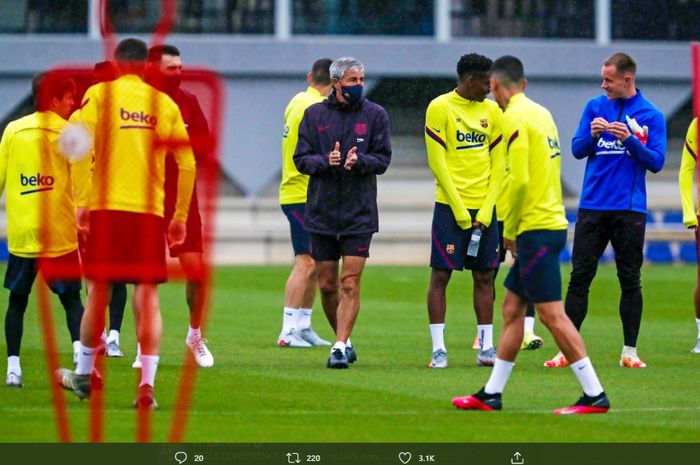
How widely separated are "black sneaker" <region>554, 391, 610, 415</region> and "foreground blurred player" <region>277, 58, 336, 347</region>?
200 inches

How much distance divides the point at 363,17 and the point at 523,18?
3.57 m

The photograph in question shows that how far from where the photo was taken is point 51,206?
10914 millimetres

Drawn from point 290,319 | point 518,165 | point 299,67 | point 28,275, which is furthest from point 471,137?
point 299,67

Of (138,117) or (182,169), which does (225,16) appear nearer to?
(182,169)

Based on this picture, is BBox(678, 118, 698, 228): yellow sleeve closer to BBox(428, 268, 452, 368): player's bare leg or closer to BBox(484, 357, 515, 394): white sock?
BBox(428, 268, 452, 368): player's bare leg

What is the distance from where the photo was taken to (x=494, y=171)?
12.4m

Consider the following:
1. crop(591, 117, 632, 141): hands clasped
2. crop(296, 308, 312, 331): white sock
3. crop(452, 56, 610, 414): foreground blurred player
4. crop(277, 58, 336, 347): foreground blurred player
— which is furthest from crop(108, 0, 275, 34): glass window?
crop(452, 56, 610, 414): foreground blurred player

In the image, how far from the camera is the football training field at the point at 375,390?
Answer: 8.79 m

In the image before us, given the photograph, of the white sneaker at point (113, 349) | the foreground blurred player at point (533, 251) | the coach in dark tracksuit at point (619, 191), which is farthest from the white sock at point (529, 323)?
the foreground blurred player at point (533, 251)

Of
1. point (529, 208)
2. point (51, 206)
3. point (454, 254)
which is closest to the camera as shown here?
point (529, 208)

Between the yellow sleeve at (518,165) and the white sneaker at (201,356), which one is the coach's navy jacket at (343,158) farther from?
the yellow sleeve at (518,165)
